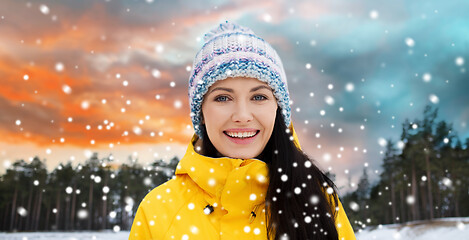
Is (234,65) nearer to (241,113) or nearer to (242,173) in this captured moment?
(241,113)

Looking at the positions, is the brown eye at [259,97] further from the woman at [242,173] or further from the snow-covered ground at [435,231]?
the snow-covered ground at [435,231]

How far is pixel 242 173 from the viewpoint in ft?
8.91

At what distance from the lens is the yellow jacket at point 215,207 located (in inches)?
107

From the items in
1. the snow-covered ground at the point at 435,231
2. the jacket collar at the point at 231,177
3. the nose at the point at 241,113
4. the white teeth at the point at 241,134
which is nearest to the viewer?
the jacket collar at the point at 231,177

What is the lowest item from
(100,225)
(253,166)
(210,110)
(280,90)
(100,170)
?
(100,225)

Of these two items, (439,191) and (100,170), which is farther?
(100,170)

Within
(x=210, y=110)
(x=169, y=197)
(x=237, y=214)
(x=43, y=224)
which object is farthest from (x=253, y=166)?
(x=43, y=224)

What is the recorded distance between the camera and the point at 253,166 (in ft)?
9.14

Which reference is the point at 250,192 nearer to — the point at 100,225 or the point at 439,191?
the point at 439,191

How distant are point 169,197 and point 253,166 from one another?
787 millimetres

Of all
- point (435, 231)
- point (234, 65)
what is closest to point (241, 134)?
point (234, 65)

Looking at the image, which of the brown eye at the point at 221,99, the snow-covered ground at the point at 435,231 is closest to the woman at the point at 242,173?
the brown eye at the point at 221,99

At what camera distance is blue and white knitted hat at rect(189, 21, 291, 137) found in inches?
118

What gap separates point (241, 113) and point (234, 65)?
414 millimetres
